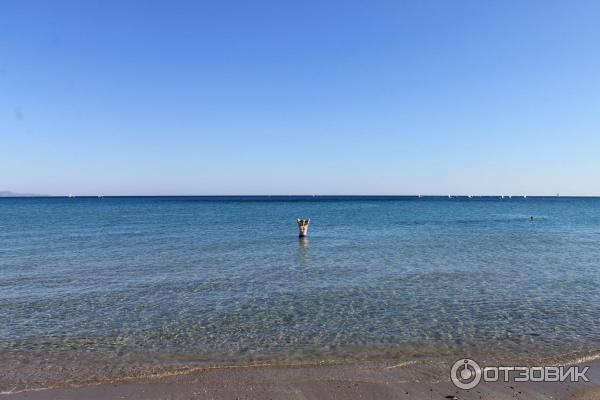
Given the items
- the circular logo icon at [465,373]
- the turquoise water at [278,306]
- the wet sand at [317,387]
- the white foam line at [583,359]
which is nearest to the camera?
the wet sand at [317,387]

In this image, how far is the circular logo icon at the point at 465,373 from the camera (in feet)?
28.3

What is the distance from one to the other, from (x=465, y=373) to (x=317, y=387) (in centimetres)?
319

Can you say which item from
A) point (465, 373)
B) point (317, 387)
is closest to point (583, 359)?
point (465, 373)

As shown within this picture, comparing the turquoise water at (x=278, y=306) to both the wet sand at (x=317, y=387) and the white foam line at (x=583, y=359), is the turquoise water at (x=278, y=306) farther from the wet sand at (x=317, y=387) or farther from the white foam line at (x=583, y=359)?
the wet sand at (x=317, y=387)

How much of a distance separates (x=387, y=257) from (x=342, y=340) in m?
14.3

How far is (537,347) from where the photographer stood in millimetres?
10664

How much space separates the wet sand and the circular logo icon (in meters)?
0.15

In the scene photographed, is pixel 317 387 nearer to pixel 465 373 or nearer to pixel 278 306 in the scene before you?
pixel 465 373

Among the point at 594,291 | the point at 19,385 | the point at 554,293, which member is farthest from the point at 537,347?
the point at 19,385

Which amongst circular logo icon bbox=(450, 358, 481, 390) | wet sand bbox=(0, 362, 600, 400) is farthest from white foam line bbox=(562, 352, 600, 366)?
circular logo icon bbox=(450, 358, 481, 390)

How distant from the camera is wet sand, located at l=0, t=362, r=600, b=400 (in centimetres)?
809

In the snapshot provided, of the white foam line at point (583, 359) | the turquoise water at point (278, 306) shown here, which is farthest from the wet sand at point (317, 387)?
the turquoise water at point (278, 306)

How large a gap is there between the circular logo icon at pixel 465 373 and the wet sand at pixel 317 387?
0.48 ft

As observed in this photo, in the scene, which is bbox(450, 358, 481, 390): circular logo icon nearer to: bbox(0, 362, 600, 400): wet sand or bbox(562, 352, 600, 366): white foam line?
bbox(0, 362, 600, 400): wet sand
